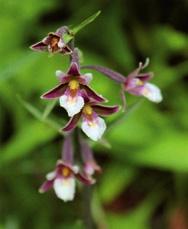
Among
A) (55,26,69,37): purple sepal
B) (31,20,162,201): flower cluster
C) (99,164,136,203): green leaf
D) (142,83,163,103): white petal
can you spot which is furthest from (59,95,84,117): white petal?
(99,164,136,203): green leaf

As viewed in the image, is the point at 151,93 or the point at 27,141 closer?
the point at 151,93

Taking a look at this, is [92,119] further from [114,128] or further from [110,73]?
[114,128]

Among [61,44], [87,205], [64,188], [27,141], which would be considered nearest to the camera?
[61,44]

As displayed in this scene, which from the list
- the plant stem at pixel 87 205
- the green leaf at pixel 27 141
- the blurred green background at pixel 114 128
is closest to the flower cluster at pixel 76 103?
the plant stem at pixel 87 205

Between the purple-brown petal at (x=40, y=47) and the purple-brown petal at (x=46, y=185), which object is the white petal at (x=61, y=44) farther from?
the purple-brown petal at (x=46, y=185)

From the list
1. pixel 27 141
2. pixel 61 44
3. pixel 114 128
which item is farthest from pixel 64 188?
pixel 27 141

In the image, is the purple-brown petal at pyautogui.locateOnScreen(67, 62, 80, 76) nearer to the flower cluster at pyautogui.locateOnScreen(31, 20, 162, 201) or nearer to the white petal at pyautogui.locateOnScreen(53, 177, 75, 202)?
the flower cluster at pyautogui.locateOnScreen(31, 20, 162, 201)

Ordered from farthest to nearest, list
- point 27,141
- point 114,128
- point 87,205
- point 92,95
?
point 27,141
point 114,128
point 87,205
point 92,95
